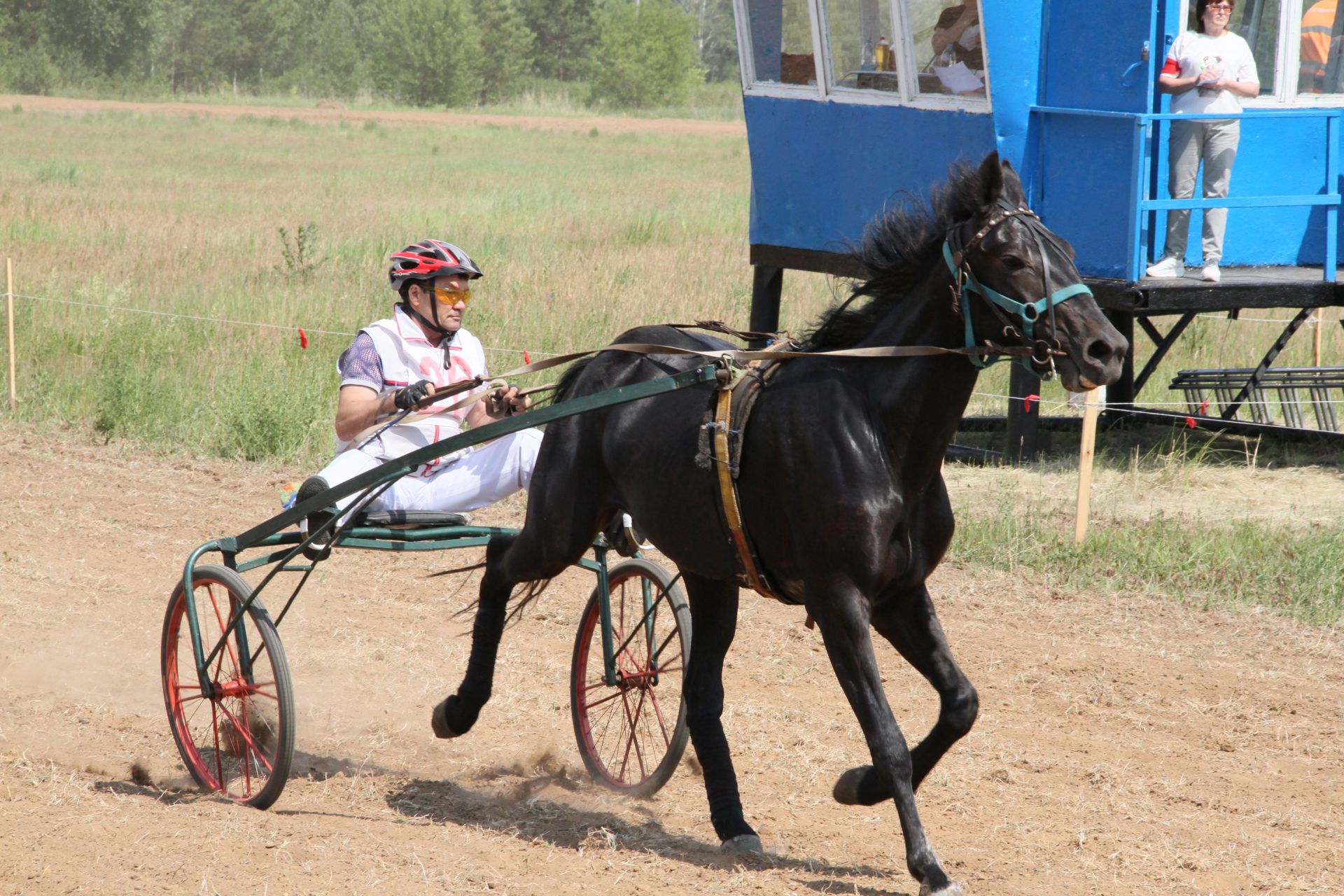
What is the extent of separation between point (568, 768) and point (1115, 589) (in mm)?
3496

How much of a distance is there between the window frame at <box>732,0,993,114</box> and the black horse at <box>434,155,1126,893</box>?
589cm

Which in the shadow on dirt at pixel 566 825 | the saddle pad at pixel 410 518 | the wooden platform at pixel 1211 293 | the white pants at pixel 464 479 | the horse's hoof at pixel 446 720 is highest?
the wooden platform at pixel 1211 293

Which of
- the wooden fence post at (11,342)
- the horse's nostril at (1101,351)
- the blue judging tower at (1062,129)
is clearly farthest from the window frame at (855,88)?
the horse's nostril at (1101,351)

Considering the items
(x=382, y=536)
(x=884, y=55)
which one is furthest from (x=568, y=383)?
(x=884, y=55)

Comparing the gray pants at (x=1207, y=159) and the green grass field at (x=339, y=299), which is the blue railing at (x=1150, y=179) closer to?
the gray pants at (x=1207, y=159)

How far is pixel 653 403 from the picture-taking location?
5.22 metres

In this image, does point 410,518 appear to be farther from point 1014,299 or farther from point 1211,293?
point 1211,293

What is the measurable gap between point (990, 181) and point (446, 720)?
2932 millimetres

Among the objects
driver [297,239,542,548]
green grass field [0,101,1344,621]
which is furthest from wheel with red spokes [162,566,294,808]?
green grass field [0,101,1344,621]

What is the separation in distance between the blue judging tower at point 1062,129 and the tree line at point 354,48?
202 ft

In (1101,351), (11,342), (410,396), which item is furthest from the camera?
(11,342)

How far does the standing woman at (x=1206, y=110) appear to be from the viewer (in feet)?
31.6

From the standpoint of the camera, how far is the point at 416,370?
5.90m

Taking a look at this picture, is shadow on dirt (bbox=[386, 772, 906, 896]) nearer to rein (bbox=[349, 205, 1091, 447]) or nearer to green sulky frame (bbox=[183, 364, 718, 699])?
green sulky frame (bbox=[183, 364, 718, 699])
